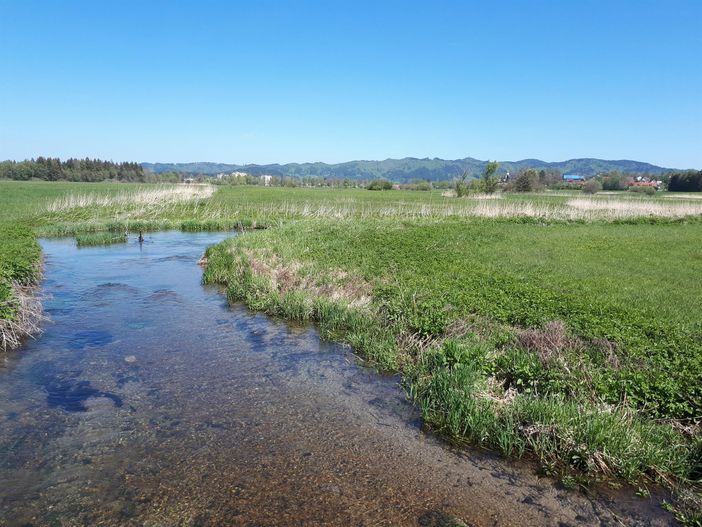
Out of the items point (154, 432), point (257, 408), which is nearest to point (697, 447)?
point (257, 408)

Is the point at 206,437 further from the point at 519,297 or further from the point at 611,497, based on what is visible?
the point at 519,297

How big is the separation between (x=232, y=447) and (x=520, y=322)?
674cm

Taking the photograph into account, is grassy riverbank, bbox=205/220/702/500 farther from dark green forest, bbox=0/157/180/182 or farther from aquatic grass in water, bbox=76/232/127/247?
dark green forest, bbox=0/157/180/182

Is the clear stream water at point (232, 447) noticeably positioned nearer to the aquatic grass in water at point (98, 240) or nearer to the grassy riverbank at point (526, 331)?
the grassy riverbank at point (526, 331)

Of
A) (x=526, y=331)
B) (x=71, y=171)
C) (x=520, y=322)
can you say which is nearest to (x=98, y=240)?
(x=520, y=322)

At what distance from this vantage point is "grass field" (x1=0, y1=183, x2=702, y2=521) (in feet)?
22.0

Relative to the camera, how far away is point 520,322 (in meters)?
10.4

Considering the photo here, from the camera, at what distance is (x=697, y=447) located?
6.41 m

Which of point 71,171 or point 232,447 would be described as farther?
point 71,171

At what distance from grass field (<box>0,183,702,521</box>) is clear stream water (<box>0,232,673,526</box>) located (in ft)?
2.13

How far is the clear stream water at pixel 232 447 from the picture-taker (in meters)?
5.59

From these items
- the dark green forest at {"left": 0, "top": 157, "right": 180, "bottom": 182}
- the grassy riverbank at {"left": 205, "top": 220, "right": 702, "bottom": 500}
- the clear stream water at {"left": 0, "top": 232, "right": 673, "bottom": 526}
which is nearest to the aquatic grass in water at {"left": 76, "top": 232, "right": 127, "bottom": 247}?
the grassy riverbank at {"left": 205, "top": 220, "right": 702, "bottom": 500}

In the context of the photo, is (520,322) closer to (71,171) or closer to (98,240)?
(98,240)

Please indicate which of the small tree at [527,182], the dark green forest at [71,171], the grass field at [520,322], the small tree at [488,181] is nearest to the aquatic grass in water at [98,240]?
the grass field at [520,322]
